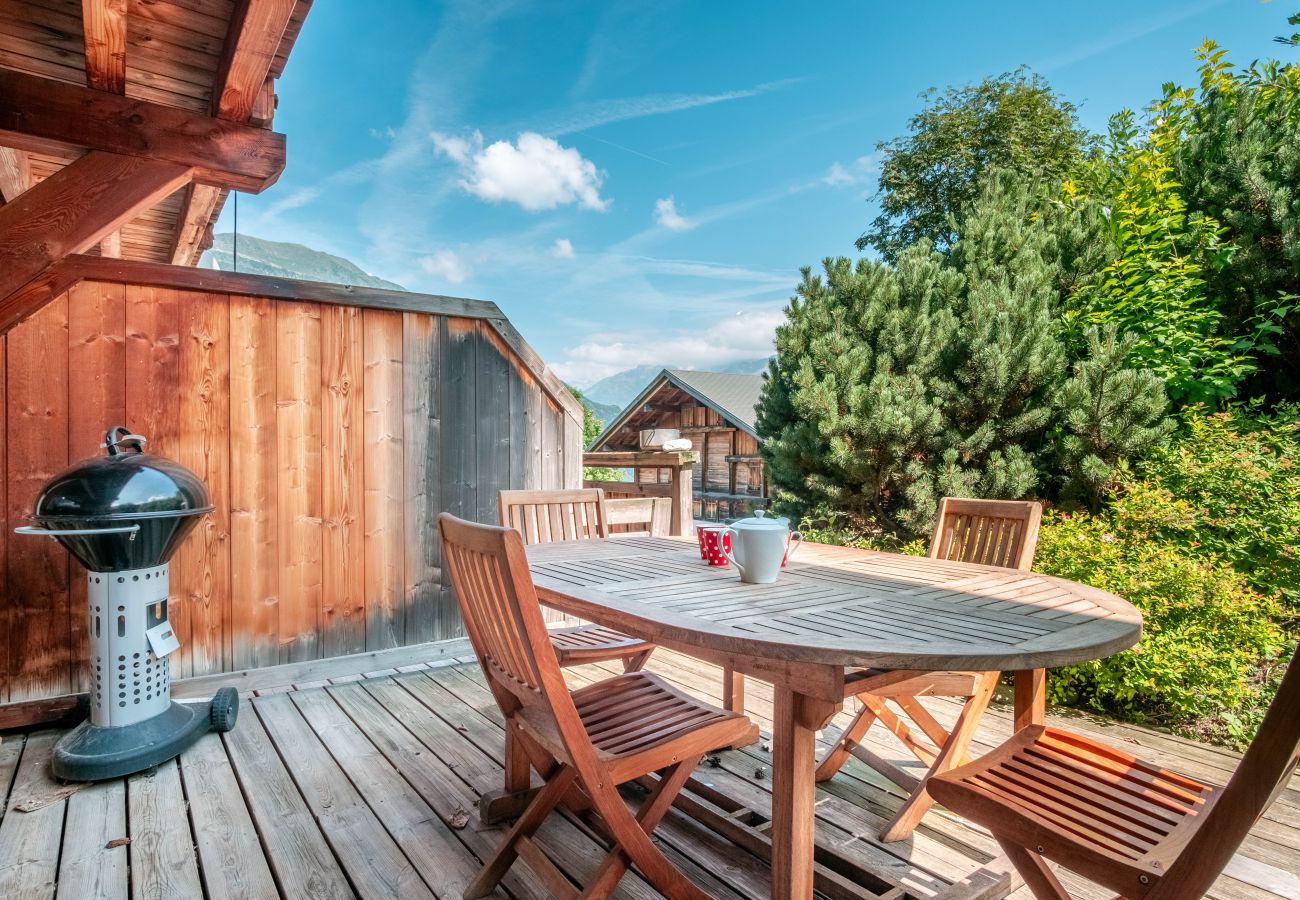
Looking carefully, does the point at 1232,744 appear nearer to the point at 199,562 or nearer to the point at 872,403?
the point at 872,403

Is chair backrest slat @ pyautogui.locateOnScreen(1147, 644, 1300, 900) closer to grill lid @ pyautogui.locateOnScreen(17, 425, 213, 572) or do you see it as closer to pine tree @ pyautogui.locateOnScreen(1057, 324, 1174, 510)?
grill lid @ pyautogui.locateOnScreen(17, 425, 213, 572)

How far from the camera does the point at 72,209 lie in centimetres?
215

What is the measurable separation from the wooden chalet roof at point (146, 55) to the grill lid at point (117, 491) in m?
0.90

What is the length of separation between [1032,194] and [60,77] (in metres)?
6.42

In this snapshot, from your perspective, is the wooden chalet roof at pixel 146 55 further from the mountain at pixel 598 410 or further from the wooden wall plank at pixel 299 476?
the mountain at pixel 598 410

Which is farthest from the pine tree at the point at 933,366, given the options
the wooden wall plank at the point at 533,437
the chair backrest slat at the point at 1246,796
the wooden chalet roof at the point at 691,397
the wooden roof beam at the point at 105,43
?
the wooden chalet roof at the point at 691,397

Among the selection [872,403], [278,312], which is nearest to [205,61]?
[278,312]

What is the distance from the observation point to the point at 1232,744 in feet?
8.46

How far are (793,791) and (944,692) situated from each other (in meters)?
0.73

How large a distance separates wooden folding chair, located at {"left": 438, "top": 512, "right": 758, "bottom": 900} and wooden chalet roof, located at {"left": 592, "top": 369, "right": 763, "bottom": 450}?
999 cm

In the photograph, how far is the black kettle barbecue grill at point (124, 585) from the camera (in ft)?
7.23

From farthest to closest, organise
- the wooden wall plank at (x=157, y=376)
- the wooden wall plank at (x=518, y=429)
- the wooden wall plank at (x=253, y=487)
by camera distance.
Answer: the wooden wall plank at (x=518, y=429), the wooden wall plank at (x=253, y=487), the wooden wall plank at (x=157, y=376)

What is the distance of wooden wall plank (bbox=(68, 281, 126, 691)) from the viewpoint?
271 cm

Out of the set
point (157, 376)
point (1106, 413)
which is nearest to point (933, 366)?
point (1106, 413)
